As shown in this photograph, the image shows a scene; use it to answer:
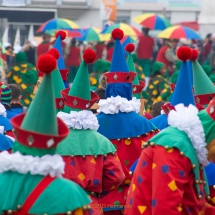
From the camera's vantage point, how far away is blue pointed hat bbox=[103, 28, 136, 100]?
6910 mm

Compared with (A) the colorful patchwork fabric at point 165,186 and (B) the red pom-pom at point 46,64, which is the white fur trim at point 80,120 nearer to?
(A) the colorful patchwork fabric at point 165,186

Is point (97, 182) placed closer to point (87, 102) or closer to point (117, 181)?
point (117, 181)

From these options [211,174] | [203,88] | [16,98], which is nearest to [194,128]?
[211,174]

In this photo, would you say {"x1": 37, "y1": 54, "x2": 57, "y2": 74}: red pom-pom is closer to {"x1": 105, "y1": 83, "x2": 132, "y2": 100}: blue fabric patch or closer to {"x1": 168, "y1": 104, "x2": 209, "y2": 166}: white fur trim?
{"x1": 168, "y1": 104, "x2": 209, "y2": 166}: white fur trim

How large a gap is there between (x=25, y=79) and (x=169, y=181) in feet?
31.8

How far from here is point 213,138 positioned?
4.65 m

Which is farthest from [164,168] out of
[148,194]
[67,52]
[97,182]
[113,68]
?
[67,52]

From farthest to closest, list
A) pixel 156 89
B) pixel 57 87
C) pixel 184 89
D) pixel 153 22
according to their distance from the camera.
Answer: pixel 153 22, pixel 156 89, pixel 57 87, pixel 184 89

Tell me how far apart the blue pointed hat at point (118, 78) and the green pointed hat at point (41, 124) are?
293 centimetres

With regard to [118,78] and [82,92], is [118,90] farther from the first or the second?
[82,92]

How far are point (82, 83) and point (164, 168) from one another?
1427mm

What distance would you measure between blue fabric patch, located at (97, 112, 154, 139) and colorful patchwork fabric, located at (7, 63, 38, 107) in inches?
282

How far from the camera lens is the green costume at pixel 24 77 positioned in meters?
13.8

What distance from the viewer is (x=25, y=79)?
549 inches
